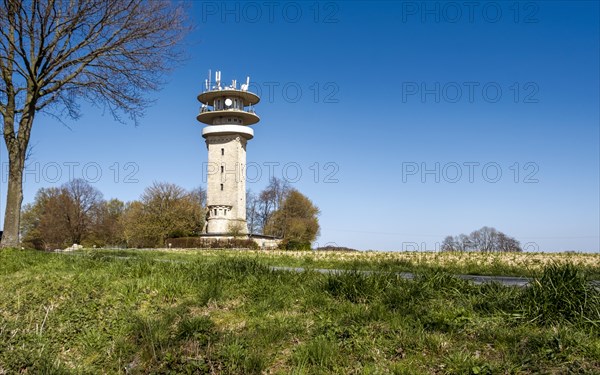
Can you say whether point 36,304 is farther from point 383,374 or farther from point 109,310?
point 383,374

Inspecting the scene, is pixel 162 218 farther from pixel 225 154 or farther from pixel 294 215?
pixel 294 215

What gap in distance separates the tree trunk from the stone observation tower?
132ft

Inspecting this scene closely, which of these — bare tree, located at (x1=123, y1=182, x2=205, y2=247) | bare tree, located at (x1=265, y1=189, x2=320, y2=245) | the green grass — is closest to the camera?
the green grass

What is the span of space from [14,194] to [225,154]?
140 ft

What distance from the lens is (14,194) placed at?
1630 cm

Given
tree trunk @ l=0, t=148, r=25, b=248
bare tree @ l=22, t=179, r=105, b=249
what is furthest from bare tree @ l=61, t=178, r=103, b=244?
tree trunk @ l=0, t=148, r=25, b=248

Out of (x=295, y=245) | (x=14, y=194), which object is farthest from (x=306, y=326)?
(x=295, y=245)

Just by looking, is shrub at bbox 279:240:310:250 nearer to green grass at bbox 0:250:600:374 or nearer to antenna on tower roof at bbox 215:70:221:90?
antenna on tower roof at bbox 215:70:221:90

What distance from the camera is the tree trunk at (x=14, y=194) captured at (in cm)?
1608

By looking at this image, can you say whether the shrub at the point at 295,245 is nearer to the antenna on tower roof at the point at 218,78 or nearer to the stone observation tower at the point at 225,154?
the stone observation tower at the point at 225,154

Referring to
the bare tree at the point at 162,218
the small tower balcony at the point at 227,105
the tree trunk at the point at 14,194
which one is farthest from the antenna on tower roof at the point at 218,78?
the tree trunk at the point at 14,194

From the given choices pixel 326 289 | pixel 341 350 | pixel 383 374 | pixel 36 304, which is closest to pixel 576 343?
pixel 383 374

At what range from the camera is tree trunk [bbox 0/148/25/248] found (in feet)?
52.7

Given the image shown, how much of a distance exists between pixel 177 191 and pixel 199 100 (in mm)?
12534
